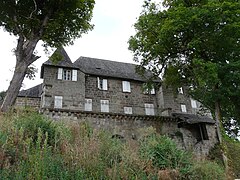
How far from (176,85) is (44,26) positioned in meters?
10.2

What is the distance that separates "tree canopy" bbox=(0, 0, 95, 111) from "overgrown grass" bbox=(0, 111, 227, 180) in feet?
19.5

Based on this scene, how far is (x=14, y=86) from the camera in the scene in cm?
1109

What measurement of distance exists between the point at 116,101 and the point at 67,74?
18.0 ft

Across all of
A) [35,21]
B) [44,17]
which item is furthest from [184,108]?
[35,21]

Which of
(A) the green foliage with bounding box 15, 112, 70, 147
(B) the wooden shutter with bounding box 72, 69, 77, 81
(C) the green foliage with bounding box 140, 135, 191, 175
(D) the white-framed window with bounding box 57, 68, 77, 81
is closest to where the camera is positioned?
(C) the green foliage with bounding box 140, 135, 191, 175

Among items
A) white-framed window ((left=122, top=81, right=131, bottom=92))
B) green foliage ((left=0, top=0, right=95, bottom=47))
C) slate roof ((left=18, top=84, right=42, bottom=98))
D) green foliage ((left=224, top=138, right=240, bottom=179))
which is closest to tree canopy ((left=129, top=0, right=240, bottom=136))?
green foliage ((left=224, top=138, right=240, bottom=179))

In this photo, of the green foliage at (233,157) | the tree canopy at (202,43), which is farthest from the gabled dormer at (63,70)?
the green foliage at (233,157)

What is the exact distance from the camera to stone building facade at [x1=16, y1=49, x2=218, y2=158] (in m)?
16.0

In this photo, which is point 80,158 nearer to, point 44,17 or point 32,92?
point 44,17

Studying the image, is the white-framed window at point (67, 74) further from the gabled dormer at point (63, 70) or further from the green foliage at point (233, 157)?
the green foliage at point (233, 157)

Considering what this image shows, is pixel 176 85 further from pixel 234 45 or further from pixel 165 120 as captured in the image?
pixel 234 45

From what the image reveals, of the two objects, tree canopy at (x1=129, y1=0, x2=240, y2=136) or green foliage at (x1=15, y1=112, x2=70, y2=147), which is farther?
tree canopy at (x1=129, y1=0, x2=240, y2=136)

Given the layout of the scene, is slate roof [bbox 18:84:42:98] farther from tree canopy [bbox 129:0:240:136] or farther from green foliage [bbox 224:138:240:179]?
green foliage [bbox 224:138:240:179]

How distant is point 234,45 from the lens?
549 inches
